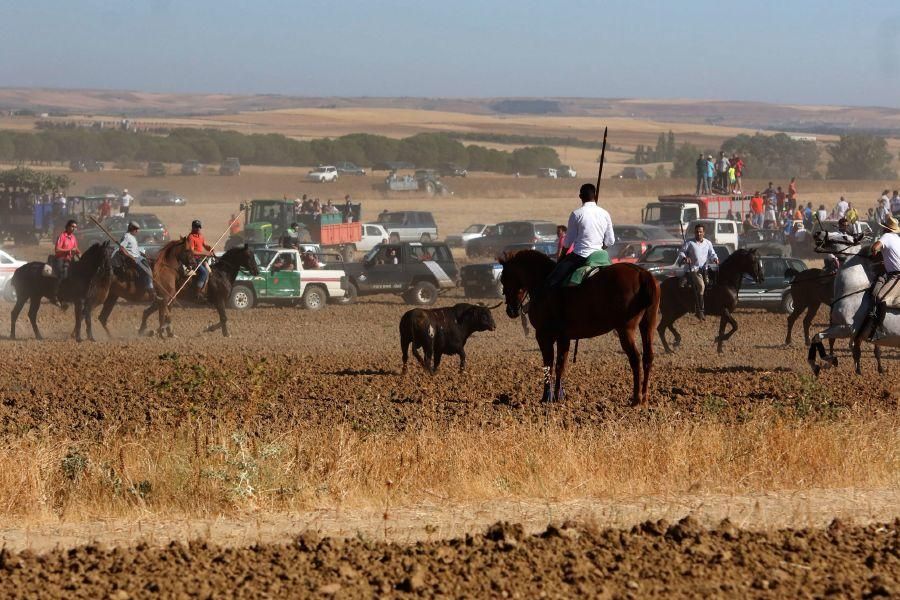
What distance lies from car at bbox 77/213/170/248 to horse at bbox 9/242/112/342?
19.8m

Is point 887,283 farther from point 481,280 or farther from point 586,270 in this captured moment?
point 481,280

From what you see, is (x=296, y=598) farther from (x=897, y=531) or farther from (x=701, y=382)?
(x=701, y=382)

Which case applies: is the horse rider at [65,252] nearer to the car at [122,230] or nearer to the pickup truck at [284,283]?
the pickup truck at [284,283]

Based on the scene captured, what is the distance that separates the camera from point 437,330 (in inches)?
706

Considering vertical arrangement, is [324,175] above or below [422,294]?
below

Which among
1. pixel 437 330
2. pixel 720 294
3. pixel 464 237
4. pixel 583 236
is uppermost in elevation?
pixel 583 236

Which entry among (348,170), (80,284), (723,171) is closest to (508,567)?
(80,284)

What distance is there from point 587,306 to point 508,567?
23.1 feet

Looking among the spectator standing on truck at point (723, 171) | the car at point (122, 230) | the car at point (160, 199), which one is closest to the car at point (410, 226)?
the car at point (122, 230)

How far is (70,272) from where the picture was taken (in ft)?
80.1

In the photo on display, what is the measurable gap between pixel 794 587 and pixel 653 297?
708 centimetres

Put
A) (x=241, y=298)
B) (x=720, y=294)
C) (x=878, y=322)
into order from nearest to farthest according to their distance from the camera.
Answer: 1. (x=878, y=322)
2. (x=720, y=294)
3. (x=241, y=298)

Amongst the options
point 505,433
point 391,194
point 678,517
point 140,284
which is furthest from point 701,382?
point 391,194

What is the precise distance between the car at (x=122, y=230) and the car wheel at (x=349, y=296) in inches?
574
